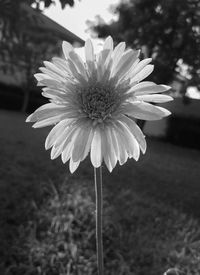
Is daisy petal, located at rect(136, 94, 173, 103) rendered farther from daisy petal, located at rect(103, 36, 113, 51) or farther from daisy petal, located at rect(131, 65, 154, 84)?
Answer: daisy petal, located at rect(103, 36, 113, 51)

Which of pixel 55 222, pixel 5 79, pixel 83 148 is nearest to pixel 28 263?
pixel 55 222

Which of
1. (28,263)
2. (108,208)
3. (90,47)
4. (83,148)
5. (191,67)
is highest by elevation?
(191,67)

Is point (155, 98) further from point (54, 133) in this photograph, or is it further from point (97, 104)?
point (54, 133)

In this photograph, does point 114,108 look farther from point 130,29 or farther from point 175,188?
point 130,29

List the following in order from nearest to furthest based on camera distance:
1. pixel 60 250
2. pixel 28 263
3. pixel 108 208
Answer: pixel 28 263, pixel 60 250, pixel 108 208

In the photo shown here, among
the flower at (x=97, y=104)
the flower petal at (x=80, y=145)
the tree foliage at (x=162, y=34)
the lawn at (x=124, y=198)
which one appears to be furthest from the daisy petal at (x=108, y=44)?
the tree foliage at (x=162, y=34)

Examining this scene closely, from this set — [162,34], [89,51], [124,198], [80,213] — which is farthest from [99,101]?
[162,34]
